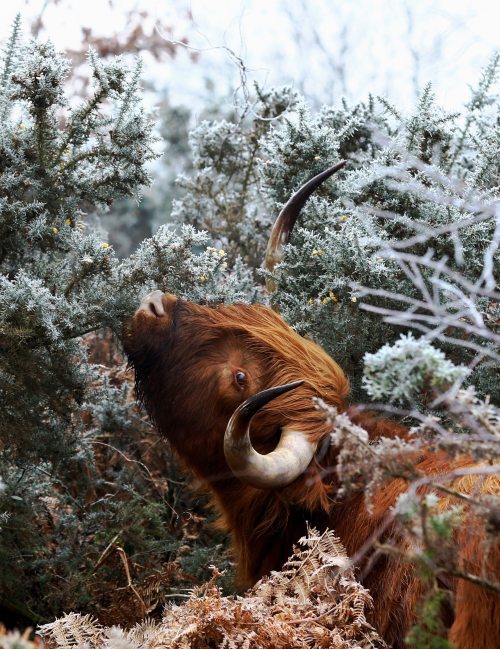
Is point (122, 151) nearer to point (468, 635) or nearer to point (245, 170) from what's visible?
point (245, 170)

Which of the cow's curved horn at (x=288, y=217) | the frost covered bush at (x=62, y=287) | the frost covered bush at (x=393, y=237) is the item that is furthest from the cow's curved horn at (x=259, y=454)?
the cow's curved horn at (x=288, y=217)

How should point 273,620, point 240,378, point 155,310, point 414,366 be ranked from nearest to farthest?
point 414,366, point 273,620, point 240,378, point 155,310

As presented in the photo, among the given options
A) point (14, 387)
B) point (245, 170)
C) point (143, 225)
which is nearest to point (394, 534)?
point (14, 387)

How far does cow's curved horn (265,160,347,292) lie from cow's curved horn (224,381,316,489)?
1740 mm

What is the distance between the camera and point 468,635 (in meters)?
3.20

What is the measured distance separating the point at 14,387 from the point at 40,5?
8179 millimetres

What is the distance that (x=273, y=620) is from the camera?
333cm

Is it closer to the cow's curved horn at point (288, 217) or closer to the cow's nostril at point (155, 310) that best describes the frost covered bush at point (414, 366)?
the cow's nostril at point (155, 310)

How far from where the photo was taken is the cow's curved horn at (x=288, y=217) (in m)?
5.34

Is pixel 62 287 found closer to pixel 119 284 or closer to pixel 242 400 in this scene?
pixel 119 284

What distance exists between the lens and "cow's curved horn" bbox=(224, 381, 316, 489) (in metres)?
3.67

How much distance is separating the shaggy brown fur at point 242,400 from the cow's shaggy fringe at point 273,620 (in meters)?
0.64

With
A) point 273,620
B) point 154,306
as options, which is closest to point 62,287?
point 154,306

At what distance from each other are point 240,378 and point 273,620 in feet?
4.66
